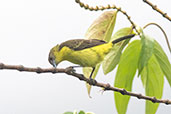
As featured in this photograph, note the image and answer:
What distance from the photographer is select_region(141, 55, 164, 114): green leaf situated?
2.53ft

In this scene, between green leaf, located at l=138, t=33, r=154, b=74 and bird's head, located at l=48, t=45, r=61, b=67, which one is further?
bird's head, located at l=48, t=45, r=61, b=67

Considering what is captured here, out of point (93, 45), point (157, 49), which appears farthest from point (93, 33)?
point (157, 49)

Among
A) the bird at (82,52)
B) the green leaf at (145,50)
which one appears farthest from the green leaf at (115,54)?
the green leaf at (145,50)

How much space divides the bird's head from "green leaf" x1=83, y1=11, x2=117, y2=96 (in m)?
0.06

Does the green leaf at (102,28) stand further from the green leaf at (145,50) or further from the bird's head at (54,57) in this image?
the green leaf at (145,50)

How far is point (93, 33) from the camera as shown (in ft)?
2.52

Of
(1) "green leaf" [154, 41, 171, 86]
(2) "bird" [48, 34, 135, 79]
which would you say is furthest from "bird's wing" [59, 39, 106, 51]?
(1) "green leaf" [154, 41, 171, 86]

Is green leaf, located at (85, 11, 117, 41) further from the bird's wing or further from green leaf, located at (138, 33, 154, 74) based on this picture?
green leaf, located at (138, 33, 154, 74)

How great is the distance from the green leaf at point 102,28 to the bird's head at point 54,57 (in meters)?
0.06

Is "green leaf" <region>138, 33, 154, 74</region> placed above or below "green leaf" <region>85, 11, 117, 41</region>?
below

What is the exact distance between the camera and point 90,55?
0.78 m

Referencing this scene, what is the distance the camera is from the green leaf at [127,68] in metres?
0.77

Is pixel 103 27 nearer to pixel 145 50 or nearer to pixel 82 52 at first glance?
pixel 82 52

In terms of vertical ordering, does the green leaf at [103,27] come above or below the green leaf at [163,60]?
above
